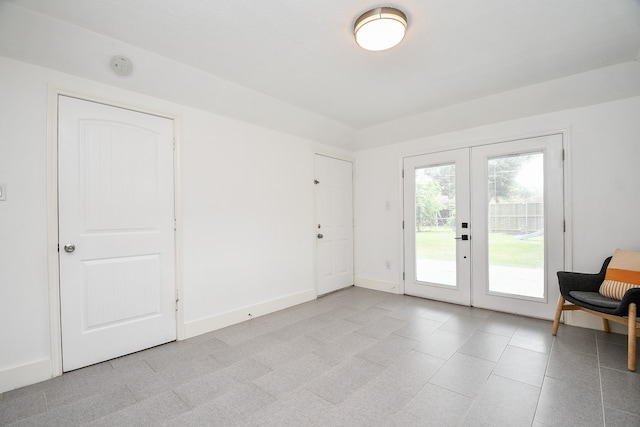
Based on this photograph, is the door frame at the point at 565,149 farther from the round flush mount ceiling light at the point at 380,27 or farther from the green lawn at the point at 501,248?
the round flush mount ceiling light at the point at 380,27

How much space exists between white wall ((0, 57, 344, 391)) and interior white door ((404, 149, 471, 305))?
5.11 feet

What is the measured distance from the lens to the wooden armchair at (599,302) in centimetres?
226

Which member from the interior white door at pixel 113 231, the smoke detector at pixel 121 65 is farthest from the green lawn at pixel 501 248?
the smoke detector at pixel 121 65

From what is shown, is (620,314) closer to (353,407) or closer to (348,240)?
(353,407)

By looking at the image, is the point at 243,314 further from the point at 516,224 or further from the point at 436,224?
the point at 516,224

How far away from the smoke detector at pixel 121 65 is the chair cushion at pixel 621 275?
475 centimetres

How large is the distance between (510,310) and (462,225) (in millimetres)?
1191

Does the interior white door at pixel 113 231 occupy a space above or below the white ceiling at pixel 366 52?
below

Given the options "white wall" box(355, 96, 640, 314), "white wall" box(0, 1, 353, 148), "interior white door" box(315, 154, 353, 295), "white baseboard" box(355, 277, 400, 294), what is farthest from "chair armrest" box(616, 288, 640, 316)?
"white wall" box(0, 1, 353, 148)

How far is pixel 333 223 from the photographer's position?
470cm

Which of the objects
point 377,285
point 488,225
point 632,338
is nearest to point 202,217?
point 377,285

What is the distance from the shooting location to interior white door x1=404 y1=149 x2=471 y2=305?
→ 390 centimetres

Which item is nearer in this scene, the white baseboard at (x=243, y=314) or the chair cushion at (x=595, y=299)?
the chair cushion at (x=595, y=299)

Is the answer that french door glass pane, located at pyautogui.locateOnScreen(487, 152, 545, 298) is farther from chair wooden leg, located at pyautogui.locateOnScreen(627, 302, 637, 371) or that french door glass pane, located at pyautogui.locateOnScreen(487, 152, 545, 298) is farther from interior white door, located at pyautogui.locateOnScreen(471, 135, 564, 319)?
chair wooden leg, located at pyautogui.locateOnScreen(627, 302, 637, 371)
